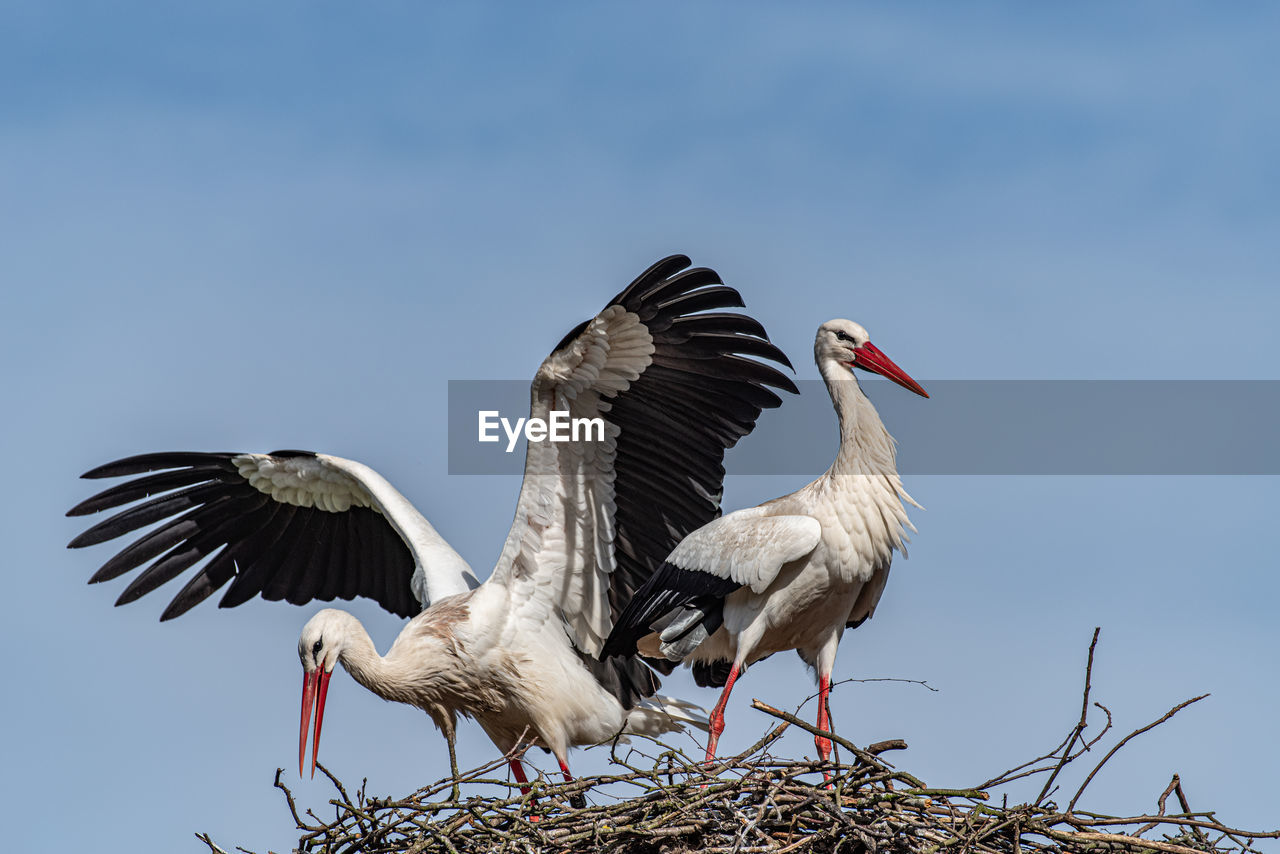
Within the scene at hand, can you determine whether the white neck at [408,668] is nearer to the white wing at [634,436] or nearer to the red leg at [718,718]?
the white wing at [634,436]

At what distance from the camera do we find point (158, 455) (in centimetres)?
751

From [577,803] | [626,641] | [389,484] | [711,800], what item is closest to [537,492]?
[626,641]

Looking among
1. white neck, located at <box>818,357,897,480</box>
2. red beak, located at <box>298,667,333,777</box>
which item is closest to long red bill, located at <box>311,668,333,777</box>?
red beak, located at <box>298,667,333,777</box>

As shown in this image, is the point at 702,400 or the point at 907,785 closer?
the point at 907,785

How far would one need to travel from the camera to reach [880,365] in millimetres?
6570

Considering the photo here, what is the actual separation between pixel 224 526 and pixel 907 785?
4.20m

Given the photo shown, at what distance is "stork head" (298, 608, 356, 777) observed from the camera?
6.61 m

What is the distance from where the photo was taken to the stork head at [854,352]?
6555 millimetres

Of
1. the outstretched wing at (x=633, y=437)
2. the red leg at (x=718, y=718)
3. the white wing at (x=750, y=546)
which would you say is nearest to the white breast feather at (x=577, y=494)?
the outstretched wing at (x=633, y=437)

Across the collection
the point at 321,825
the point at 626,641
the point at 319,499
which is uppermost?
the point at 319,499

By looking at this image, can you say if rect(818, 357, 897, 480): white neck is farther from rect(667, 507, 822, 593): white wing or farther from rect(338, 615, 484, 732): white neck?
rect(338, 615, 484, 732): white neck

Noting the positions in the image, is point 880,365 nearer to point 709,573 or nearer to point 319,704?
point 709,573

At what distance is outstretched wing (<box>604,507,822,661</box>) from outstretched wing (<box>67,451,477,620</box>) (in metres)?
1.23

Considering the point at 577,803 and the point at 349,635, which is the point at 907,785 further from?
the point at 349,635
